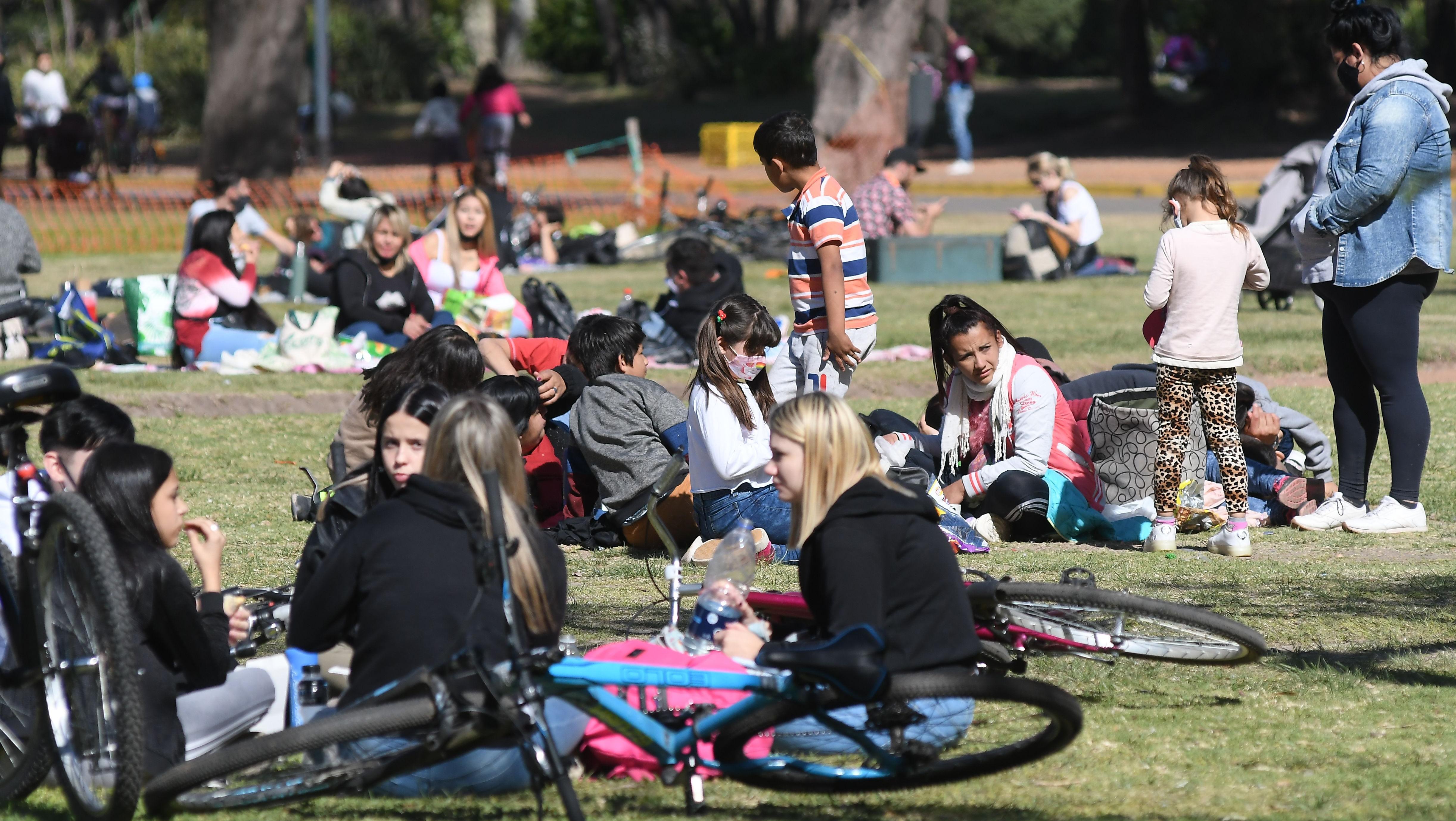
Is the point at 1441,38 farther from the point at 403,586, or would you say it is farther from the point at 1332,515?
the point at 403,586

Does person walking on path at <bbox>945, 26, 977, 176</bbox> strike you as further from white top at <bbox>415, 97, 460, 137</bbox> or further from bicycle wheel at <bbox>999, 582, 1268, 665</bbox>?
bicycle wheel at <bbox>999, 582, 1268, 665</bbox>

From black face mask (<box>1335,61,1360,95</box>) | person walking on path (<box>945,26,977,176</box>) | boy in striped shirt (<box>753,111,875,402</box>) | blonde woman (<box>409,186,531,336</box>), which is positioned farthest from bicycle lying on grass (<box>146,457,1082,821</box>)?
person walking on path (<box>945,26,977,176</box>)

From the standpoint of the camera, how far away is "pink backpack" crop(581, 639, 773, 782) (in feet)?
13.6

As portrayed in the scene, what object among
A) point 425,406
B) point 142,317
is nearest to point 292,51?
point 142,317

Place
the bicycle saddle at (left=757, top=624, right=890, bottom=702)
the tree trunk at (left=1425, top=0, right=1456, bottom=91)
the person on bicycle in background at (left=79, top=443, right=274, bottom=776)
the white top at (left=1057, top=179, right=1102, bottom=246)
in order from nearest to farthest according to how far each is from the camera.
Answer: the bicycle saddle at (left=757, top=624, right=890, bottom=702)
the person on bicycle in background at (left=79, top=443, right=274, bottom=776)
the white top at (left=1057, top=179, right=1102, bottom=246)
the tree trunk at (left=1425, top=0, right=1456, bottom=91)

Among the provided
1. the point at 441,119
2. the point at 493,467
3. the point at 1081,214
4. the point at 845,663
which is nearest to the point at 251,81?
the point at 441,119

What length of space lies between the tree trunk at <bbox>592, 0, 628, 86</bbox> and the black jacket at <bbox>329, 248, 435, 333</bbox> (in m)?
39.5

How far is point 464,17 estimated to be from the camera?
6116cm

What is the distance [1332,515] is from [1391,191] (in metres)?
1.39

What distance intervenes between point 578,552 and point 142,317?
6.60 meters

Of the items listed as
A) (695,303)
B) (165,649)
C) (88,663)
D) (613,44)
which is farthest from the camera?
(613,44)

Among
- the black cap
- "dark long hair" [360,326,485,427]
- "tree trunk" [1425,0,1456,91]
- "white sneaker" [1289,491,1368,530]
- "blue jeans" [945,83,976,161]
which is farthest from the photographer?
"tree trunk" [1425,0,1456,91]

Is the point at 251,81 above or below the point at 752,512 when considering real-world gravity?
above

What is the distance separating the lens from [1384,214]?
6.68 metres
